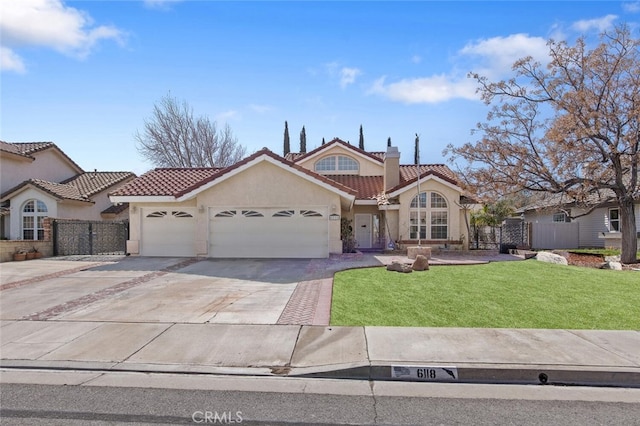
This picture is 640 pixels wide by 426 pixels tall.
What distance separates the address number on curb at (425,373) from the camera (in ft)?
16.2

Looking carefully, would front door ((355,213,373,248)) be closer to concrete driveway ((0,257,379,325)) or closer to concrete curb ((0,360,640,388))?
concrete driveway ((0,257,379,325))

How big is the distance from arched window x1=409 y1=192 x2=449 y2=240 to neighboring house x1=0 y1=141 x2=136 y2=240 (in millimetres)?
19539

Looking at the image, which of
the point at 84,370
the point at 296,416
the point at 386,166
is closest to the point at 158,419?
the point at 296,416

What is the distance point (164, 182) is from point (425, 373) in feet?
55.3

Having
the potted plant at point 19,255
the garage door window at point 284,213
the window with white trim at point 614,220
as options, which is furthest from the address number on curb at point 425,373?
the window with white trim at point 614,220

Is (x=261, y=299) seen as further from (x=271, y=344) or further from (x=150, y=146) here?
(x=150, y=146)

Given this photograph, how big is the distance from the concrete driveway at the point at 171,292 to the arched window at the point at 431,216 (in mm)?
6675

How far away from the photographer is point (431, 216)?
63.7 ft

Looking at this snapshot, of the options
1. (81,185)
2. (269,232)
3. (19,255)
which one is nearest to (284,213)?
(269,232)

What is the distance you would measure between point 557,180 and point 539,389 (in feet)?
47.7

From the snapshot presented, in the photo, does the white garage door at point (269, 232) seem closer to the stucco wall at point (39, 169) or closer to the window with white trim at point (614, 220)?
the stucco wall at point (39, 169)

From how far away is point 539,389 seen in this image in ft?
15.3

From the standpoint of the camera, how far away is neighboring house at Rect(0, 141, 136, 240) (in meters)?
22.7

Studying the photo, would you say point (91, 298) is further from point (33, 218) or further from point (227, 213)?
point (33, 218)
